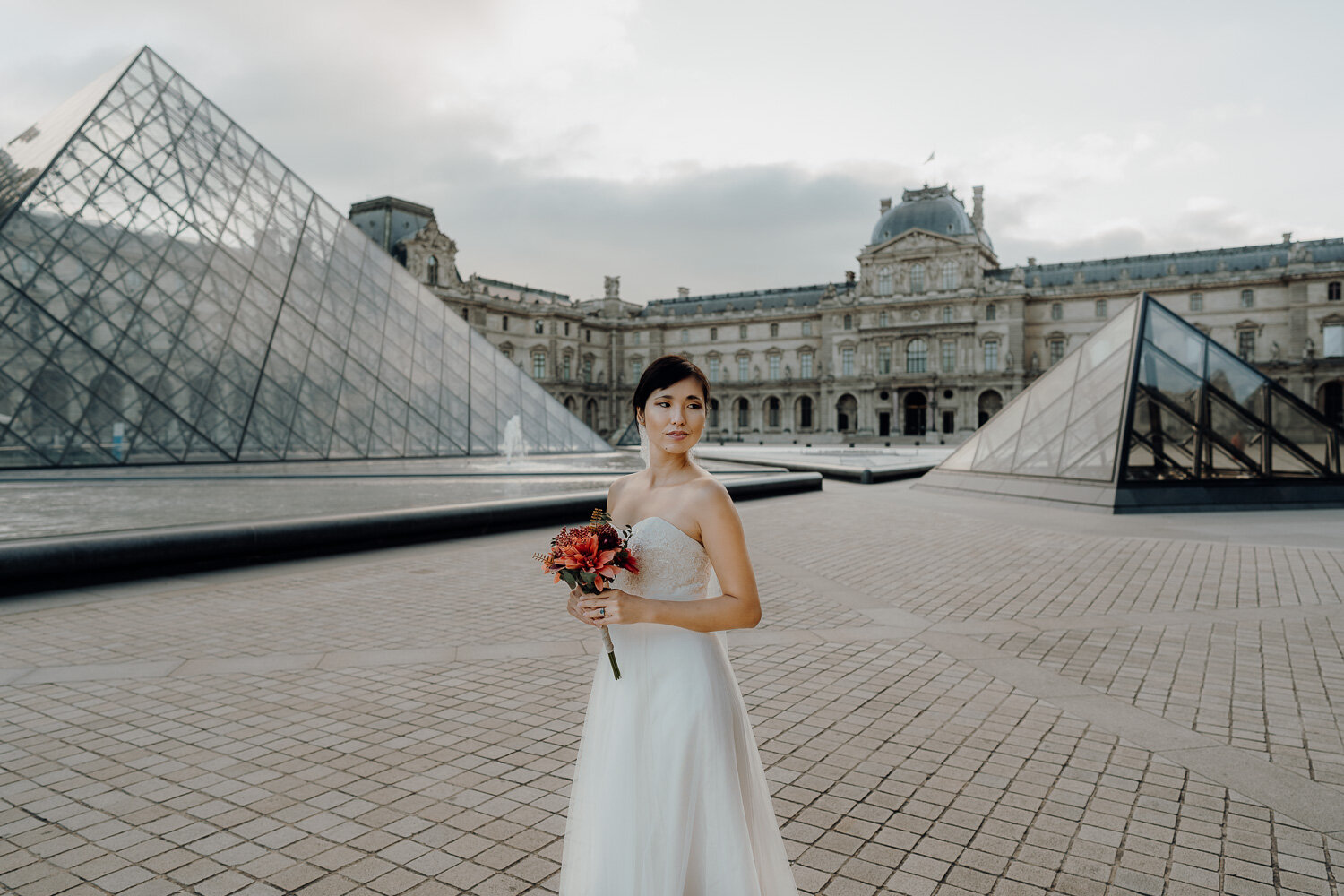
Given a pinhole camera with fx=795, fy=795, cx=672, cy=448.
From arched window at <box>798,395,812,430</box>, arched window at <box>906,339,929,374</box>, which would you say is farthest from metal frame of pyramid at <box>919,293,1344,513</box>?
arched window at <box>798,395,812,430</box>

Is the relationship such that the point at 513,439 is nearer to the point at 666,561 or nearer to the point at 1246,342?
the point at 666,561

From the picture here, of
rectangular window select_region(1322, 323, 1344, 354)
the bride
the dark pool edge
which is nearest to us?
the bride

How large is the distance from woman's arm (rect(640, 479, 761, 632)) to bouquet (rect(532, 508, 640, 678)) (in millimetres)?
118

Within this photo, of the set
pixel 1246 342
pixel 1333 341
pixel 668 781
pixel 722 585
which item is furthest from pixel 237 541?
pixel 1333 341

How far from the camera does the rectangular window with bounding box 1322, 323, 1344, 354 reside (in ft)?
173

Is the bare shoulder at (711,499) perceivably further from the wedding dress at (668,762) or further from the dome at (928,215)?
the dome at (928,215)

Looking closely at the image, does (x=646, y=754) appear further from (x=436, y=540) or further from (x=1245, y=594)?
(x=436, y=540)

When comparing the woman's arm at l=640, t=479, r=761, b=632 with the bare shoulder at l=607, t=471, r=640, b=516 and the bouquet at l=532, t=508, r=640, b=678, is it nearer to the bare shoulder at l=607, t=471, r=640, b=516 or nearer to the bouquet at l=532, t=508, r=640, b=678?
the bouquet at l=532, t=508, r=640, b=678

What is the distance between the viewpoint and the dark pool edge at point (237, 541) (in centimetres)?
632

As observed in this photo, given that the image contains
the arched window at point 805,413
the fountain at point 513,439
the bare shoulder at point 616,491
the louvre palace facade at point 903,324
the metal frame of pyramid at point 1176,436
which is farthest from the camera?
the arched window at point 805,413

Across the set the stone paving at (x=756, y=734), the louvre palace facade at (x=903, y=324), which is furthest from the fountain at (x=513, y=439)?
the louvre palace facade at (x=903, y=324)

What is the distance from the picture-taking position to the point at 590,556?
1739 mm

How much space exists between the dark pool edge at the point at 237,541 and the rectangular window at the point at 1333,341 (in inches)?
2446

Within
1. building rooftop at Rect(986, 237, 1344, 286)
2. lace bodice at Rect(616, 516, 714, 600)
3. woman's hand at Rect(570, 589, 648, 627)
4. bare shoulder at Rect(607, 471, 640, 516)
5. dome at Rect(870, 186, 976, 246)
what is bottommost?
woman's hand at Rect(570, 589, 648, 627)
